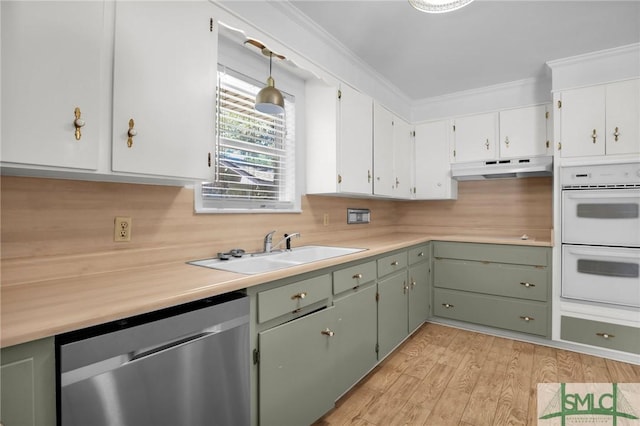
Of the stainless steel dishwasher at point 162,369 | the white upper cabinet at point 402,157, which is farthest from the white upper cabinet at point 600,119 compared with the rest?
the stainless steel dishwasher at point 162,369

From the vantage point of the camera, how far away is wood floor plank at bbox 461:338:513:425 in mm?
1889

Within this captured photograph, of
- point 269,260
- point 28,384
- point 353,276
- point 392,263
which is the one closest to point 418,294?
point 392,263

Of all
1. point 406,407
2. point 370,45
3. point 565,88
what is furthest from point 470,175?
point 406,407

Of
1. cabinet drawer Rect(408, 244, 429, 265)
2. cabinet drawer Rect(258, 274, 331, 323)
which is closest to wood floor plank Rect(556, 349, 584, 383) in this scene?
cabinet drawer Rect(408, 244, 429, 265)

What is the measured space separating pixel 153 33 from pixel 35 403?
4.26 feet

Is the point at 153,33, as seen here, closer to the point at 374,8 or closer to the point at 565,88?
the point at 374,8

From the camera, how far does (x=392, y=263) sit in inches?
99.6

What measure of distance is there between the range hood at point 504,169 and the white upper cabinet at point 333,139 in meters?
1.38

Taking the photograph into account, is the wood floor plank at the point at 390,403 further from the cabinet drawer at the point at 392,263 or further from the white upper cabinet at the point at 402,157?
the white upper cabinet at the point at 402,157

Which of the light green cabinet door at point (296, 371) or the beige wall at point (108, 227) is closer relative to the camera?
the beige wall at point (108, 227)

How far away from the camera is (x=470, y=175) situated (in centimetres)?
347

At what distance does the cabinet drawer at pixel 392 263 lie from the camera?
2365 millimetres

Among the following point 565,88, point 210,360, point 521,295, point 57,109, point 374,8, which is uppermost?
point 374,8

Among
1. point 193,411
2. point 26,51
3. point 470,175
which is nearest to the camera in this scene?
point 26,51
